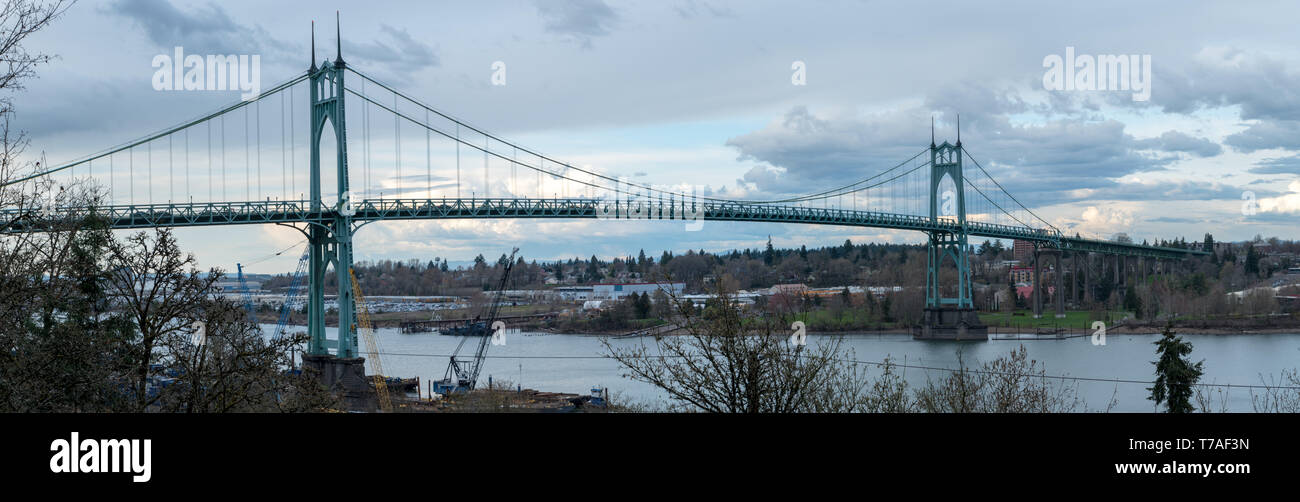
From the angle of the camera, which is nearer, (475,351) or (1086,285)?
(475,351)

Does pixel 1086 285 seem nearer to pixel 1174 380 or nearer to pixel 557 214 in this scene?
pixel 557 214

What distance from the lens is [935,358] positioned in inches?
1100

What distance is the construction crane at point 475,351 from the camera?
25.9 metres

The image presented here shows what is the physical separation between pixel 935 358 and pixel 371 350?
16.5m

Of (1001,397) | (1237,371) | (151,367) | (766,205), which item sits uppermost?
(766,205)

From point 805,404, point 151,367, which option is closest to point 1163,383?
point 805,404

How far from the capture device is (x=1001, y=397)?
757 cm

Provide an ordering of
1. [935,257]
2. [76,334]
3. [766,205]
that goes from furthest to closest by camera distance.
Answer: [935,257]
[766,205]
[76,334]

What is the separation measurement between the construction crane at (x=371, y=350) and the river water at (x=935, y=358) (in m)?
0.59
